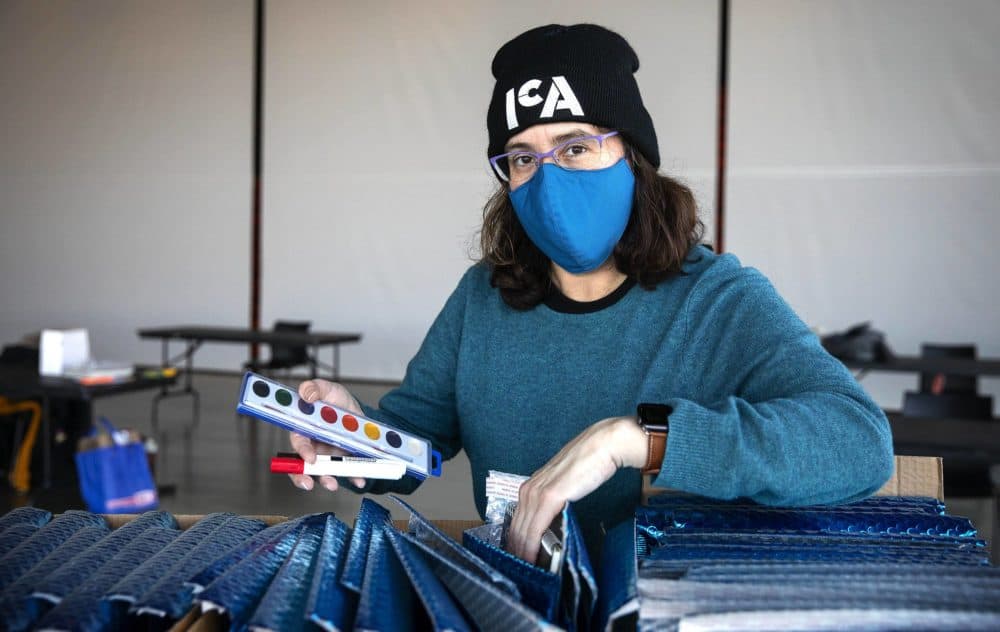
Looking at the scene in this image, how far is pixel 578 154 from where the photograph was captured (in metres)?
1.22

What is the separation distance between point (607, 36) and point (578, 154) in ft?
0.55

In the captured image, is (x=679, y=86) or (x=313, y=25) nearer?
(x=679, y=86)

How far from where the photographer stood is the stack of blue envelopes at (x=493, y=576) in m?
0.59

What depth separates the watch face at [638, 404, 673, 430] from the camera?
805mm

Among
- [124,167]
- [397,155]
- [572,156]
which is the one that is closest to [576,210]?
[572,156]

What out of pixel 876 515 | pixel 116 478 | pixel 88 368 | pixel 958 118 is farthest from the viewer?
pixel 958 118

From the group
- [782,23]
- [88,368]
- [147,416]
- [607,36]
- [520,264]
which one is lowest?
[147,416]

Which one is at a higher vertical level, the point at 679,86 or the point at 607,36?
the point at 679,86

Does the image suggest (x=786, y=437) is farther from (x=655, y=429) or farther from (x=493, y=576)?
(x=493, y=576)

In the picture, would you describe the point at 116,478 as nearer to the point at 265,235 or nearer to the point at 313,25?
the point at 265,235

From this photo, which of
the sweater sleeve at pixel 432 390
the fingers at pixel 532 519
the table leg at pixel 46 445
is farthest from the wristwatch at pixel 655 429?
the table leg at pixel 46 445

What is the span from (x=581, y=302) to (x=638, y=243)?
5.1 inches

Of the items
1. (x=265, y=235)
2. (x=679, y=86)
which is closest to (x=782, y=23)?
(x=679, y=86)

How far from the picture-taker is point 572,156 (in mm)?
1218
